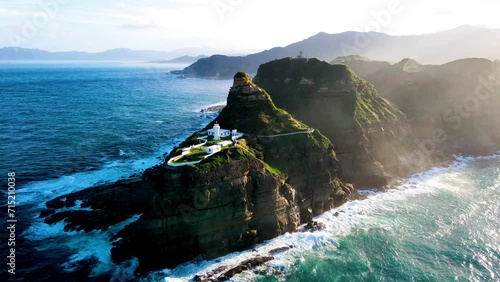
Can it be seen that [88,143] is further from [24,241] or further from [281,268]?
[281,268]

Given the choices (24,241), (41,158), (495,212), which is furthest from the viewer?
(41,158)

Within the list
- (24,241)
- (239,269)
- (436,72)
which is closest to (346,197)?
(239,269)

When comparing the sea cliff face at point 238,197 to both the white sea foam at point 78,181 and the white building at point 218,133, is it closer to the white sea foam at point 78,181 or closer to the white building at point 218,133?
the white building at point 218,133

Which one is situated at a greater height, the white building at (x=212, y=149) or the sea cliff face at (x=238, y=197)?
the white building at (x=212, y=149)

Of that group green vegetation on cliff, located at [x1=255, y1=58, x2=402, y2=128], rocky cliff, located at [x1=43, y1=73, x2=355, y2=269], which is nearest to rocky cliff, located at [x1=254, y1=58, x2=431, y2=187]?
green vegetation on cliff, located at [x1=255, y1=58, x2=402, y2=128]

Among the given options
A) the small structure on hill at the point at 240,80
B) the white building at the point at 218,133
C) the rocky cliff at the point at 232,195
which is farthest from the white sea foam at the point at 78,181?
the small structure on hill at the point at 240,80

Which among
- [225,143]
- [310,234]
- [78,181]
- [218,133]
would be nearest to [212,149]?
[225,143]

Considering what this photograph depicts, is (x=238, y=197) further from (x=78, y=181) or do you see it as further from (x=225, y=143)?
(x=78, y=181)
